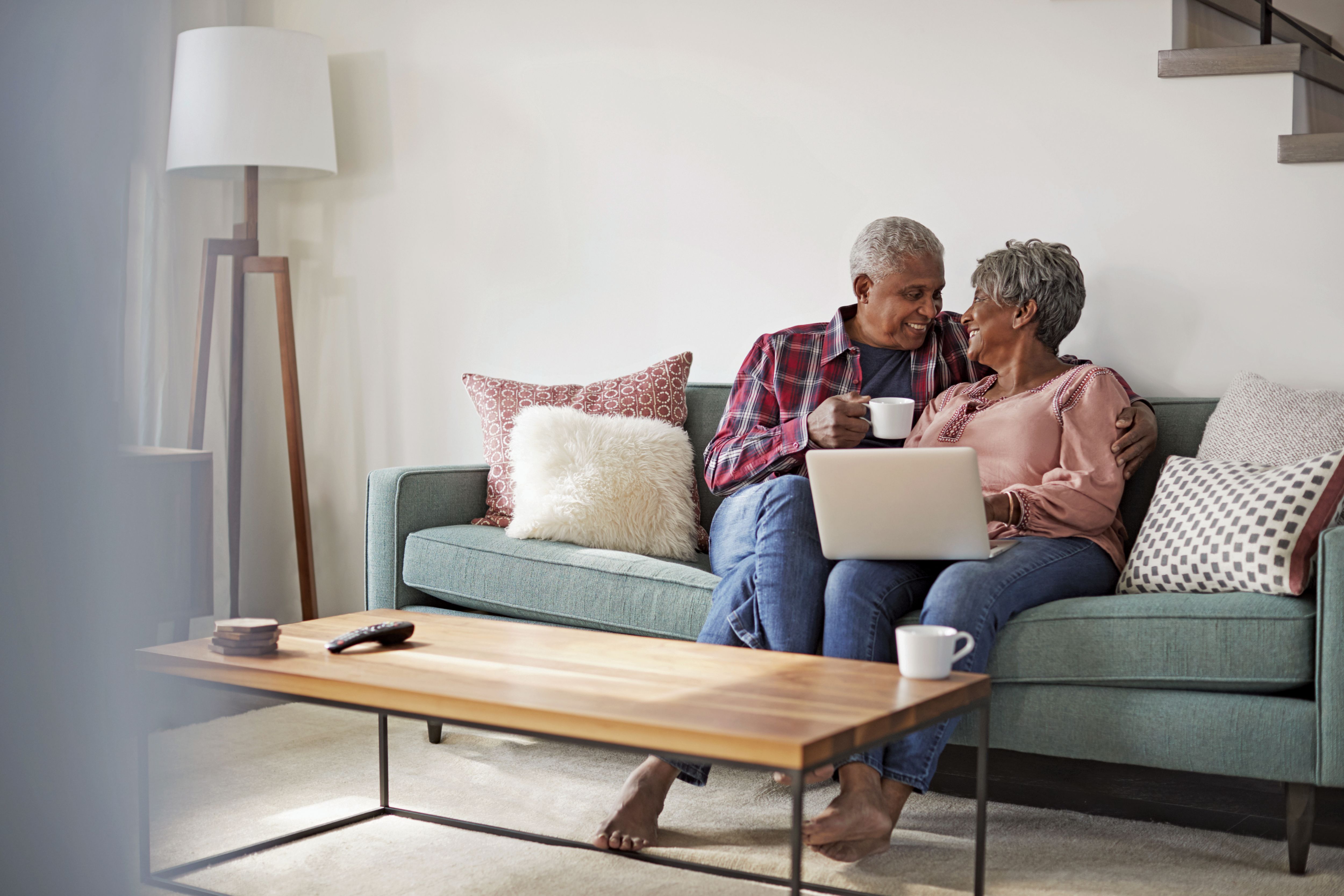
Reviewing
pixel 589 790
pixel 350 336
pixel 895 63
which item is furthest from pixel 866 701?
pixel 350 336

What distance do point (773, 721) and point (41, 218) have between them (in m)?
1.18

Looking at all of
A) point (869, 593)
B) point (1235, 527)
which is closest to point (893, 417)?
point (869, 593)

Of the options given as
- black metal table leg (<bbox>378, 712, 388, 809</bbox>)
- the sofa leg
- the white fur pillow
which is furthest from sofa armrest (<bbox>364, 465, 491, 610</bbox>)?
the sofa leg

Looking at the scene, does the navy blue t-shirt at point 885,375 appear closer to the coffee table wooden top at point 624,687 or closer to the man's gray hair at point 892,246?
the man's gray hair at point 892,246

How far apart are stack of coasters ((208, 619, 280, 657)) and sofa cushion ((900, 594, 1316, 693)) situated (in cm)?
115

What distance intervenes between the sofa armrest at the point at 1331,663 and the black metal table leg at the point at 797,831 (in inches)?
36.6

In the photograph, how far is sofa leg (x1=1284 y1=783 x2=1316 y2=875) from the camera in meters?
1.91

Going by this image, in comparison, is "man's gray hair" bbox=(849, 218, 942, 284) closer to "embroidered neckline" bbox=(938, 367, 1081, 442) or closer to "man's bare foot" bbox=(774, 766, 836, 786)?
"embroidered neckline" bbox=(938, 367, 1081, 442)

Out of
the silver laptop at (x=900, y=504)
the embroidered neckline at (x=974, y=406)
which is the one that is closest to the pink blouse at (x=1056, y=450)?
the embroidered neckline at (x=974, y=406)

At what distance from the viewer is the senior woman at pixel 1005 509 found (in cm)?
196

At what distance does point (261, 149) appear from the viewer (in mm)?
3400

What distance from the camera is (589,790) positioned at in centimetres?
244

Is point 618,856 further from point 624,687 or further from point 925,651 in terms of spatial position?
point 925,651

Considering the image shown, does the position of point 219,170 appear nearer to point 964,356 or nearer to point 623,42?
point 623,42
